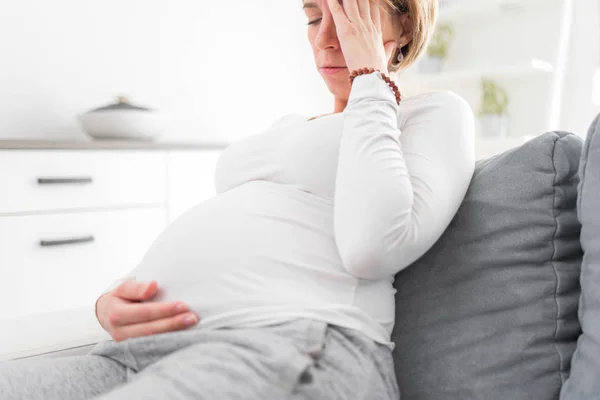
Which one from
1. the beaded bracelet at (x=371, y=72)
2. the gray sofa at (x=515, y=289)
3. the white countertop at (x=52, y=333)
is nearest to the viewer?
the gray sofa at (x=515, y=289)

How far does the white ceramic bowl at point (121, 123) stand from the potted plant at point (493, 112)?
162cm

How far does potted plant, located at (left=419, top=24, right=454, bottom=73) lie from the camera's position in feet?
10.1

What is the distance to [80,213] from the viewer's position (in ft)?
7.09

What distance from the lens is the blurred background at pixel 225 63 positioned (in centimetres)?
257

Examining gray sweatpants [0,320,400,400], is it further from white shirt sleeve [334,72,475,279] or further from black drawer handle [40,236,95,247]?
black drawer handle [40,236,95,247]

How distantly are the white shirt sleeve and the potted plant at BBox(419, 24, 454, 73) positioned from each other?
2.38 m

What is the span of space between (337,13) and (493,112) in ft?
6.87

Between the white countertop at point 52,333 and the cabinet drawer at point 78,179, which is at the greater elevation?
the cabinet drawer at point 78,179

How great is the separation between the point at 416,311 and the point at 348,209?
0.21 metres

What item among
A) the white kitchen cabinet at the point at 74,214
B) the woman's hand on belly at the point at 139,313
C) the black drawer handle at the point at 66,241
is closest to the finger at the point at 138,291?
the woman's hand on belly at the point at 139,313

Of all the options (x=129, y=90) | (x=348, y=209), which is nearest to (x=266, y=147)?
(x=348, y=209)

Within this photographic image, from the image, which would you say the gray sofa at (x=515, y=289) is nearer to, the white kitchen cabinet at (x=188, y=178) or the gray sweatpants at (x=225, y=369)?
the gray sweatpants at (x=225, y=369)

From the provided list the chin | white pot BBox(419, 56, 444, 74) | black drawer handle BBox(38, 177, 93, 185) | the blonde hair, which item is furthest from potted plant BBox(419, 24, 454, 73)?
the chin

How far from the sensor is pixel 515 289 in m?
0.75
